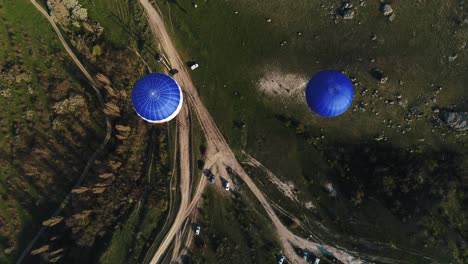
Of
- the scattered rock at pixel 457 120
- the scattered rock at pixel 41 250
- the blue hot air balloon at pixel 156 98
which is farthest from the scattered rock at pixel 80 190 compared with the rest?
the scattered rock at pixel 457 120

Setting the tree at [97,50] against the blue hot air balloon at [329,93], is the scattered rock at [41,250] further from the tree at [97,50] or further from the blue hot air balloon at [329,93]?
the blue hot air balloon at [329,93]

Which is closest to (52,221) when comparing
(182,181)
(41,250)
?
(41,250)

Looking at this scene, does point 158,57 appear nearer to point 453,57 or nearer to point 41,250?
point 41,250

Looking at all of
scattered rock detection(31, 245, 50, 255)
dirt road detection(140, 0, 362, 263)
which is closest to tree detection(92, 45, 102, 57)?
dirt road detection(140, 0, 362, 263)

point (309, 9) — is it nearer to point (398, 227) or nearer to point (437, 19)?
point (437, 19)

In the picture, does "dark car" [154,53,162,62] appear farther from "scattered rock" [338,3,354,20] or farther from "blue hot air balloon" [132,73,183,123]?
"scattered rock" [338,3,354,20]

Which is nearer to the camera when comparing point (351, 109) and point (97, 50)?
point (351, 109)
